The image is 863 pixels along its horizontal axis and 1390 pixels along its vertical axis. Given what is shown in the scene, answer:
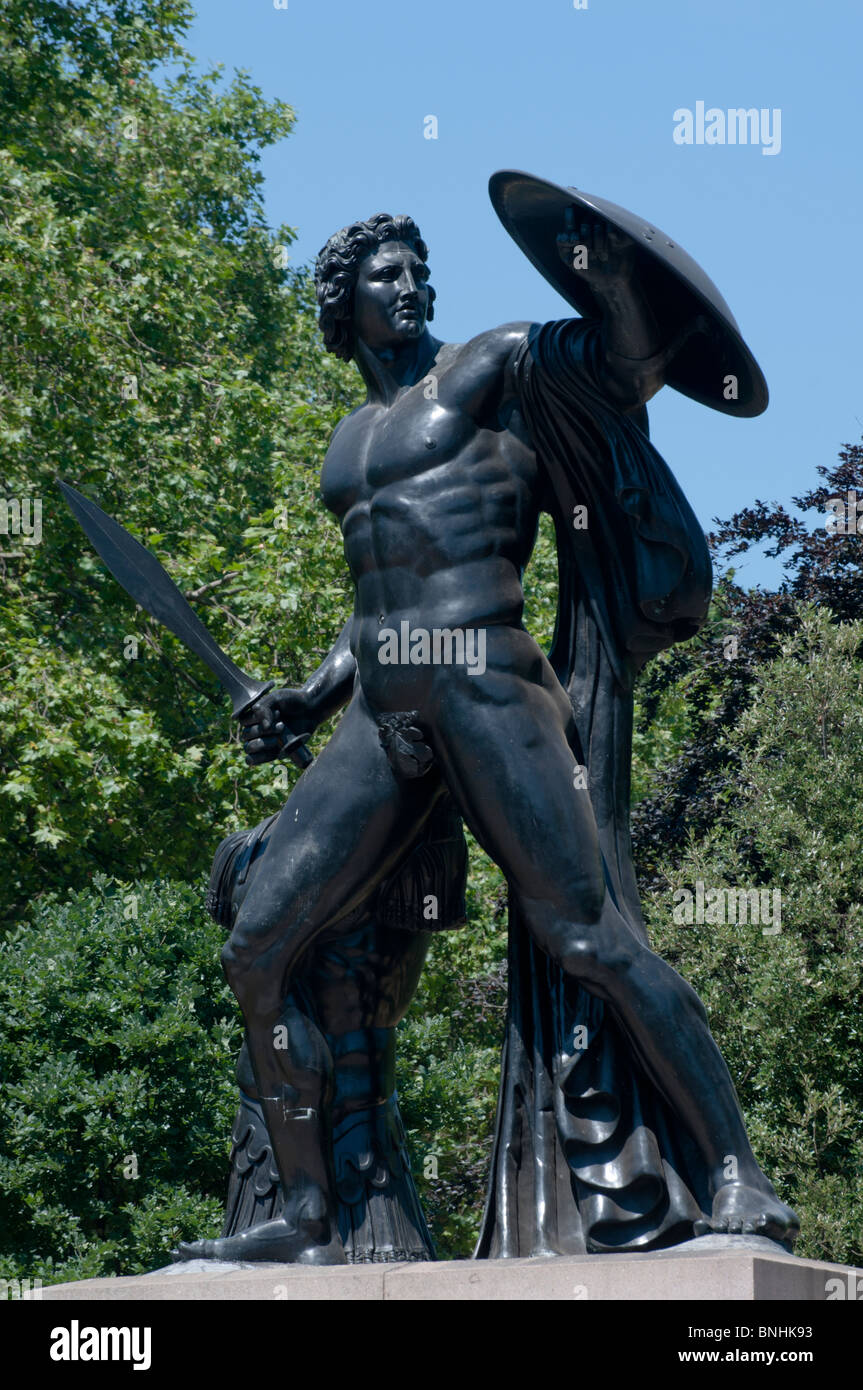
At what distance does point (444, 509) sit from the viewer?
5902 millimetres

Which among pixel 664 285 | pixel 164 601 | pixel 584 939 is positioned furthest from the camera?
pixel 164 601

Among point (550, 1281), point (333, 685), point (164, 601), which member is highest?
point (164, 601)

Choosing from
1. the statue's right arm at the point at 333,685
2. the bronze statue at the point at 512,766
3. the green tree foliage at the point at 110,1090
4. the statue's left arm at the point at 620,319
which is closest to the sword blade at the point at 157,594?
the statue's right arm at the point at 333,685

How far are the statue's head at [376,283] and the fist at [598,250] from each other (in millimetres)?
748

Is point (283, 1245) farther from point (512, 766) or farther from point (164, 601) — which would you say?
point (164, 601)

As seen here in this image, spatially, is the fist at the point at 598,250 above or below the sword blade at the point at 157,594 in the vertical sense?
above

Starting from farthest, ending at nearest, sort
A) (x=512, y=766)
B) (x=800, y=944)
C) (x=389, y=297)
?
(x=800, y=944), (x=389, y=297), (x=512, y=766)

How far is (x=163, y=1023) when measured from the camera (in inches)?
481

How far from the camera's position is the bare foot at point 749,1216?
5.11 metres

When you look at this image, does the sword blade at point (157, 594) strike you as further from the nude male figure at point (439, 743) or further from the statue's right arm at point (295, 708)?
the nude male figure at point (439, 743)

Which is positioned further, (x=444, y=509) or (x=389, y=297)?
(x=389, y=297)

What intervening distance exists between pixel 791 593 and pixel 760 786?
11.8 feet

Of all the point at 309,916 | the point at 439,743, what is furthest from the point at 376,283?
the point at 309,916

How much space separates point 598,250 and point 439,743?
62.3 inches
